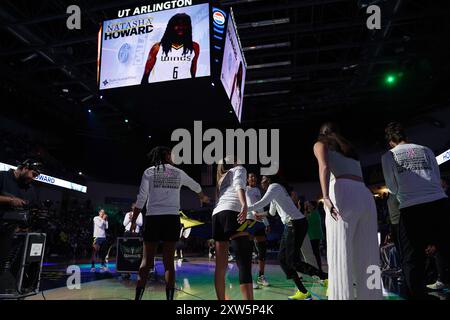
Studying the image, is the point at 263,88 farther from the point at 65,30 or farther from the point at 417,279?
the point at 417,279

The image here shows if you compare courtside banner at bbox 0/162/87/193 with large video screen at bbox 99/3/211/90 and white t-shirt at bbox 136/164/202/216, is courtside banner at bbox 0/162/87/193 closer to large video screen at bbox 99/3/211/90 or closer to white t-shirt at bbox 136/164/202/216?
large video screen at bbox 99/3/211/90

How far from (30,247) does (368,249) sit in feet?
13.6

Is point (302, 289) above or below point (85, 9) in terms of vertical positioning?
below

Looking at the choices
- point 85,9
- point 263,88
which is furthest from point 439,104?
point 85,9

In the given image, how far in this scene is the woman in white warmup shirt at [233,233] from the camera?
10.0 feet

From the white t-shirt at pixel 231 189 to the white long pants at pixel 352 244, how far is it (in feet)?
3.34

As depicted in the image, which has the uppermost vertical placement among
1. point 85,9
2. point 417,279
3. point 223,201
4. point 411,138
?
point 85,9

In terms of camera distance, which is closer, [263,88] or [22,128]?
[263,88]

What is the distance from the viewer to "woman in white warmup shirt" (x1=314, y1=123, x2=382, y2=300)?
2.33 m

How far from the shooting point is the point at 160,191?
3.82m

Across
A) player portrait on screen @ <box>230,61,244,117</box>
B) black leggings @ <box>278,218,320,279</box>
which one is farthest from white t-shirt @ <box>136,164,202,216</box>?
player portrait on screen @ <box>230,61,244,117</box>

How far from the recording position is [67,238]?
15.0 meters

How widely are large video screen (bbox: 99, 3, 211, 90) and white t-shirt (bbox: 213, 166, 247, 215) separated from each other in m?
3.05
